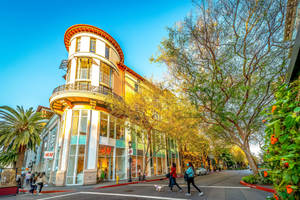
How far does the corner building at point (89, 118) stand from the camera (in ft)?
59.6

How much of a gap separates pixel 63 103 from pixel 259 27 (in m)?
20.5

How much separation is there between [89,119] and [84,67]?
7294mm

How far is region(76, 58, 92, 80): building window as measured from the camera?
2161 cm

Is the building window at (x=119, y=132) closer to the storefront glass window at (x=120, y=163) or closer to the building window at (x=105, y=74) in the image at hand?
the storefront glass window at (x=120, y=163)

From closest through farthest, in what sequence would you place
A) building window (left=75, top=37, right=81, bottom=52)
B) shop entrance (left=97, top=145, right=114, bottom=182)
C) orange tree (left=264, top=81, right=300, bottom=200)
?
orange tree (left=264, top=81, right=300, bottom=200)
shop entrance (left=97, top=145, right=114, bottom=182)
building window (left=75, top=37, right=81, bottom=52)

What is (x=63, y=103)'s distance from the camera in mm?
20172

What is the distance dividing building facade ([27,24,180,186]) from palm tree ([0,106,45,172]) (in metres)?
3.12

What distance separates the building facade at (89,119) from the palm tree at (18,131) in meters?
3.12

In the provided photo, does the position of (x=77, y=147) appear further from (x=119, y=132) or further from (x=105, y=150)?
(x=119, y=132)

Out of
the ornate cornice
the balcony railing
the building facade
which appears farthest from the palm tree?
the ornate cornice

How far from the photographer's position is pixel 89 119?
19.7 meters

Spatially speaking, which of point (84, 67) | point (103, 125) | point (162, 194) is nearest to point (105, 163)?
point (103, 125)

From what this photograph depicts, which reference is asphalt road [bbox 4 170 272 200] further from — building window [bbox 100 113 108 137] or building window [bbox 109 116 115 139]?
building window [bbox 109 116 115 139]

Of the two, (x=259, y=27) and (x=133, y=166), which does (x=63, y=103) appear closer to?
(x=133, y=166)
